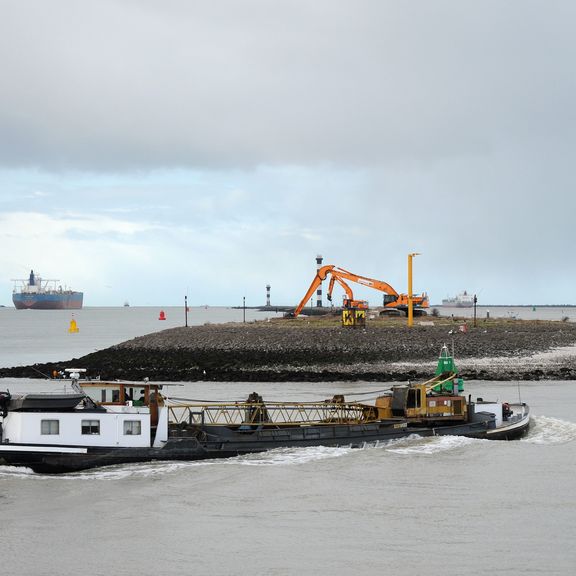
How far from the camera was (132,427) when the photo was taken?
30828 millimetres

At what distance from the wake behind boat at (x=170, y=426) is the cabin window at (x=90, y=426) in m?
0.04

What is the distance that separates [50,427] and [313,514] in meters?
10.9

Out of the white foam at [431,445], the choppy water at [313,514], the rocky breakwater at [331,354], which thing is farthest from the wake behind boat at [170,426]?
the rocky breakwater at [331,354]

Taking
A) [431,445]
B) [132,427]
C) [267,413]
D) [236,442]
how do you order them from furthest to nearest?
[267,413]
[431,445]
[236,442]
[132,427]

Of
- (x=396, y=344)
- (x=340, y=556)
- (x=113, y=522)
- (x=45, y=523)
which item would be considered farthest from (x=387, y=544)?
(x=396, y=344)

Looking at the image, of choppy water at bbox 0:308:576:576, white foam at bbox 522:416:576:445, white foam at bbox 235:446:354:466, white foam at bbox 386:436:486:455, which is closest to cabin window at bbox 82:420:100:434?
choppy water at bbox 0:308:576:576

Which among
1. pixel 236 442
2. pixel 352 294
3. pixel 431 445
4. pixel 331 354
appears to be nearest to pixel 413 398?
pixel 431 445

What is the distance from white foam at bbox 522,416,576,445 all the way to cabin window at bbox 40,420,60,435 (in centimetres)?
1865

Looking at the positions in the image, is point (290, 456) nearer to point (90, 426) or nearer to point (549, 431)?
point (90, 426)

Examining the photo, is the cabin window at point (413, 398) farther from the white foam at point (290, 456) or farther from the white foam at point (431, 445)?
the white foam at point (290, 456)

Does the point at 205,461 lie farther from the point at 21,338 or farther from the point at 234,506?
the point at 21,338

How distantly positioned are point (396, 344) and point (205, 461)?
41764 millimetres

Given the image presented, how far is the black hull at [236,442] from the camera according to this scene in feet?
97.5

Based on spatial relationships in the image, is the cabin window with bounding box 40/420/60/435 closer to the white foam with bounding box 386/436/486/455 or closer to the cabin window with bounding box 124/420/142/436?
the cabin window with bounding box 124/420/142/436
